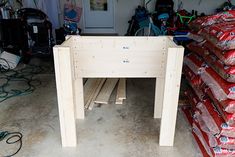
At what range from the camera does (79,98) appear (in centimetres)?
234

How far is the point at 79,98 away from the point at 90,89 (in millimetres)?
587

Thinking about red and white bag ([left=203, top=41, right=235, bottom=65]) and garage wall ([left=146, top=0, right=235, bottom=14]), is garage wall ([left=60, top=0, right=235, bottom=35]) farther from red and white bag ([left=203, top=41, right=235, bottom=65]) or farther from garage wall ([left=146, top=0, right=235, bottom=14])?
red and white bag ([left=203, top=41, right=235, bottom=65])

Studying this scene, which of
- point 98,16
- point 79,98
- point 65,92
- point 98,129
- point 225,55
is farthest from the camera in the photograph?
point 98,16

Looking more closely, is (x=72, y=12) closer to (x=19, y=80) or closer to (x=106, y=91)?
(x=19, y=80)

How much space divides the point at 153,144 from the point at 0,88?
2332 millimetres

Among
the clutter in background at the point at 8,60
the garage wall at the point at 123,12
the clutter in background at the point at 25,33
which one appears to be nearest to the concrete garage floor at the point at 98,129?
the clutter in background at the point at 8,60

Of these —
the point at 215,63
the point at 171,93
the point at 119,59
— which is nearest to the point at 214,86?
the point at 215,63

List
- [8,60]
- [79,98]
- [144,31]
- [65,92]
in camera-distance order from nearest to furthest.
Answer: [65,92]
[79,98]
[8,60]
[144,31]

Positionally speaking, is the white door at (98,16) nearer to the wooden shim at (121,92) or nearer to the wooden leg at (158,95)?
the wooden shim at (121,92)

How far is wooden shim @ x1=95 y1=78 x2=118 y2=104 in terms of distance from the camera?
2.75m

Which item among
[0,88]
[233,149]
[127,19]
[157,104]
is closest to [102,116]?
[157,104]

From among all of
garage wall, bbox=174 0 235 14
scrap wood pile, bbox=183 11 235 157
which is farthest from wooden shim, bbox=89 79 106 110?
garage wall, bbox=174 0 235 14

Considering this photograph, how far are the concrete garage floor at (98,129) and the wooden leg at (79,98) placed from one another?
90mm

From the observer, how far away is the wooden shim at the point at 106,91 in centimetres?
275
